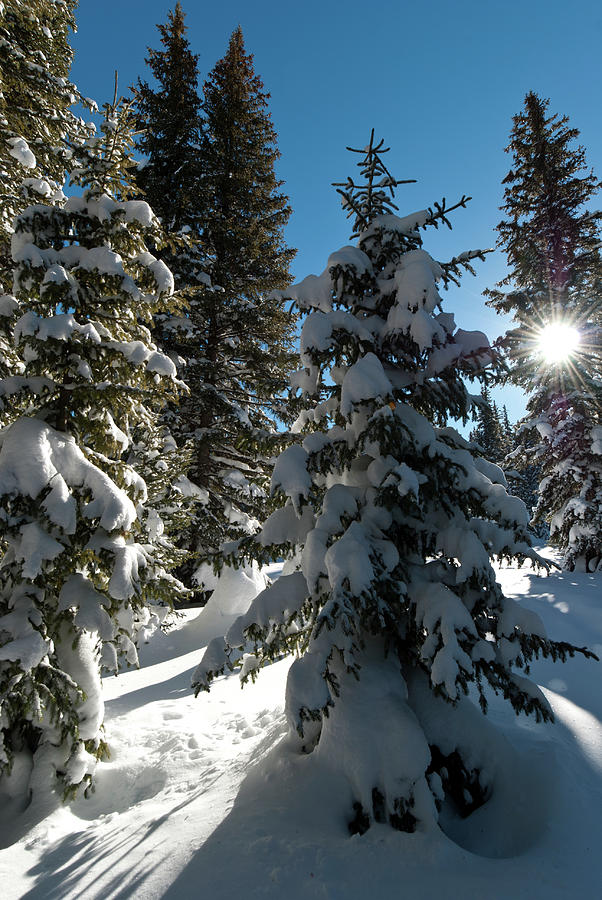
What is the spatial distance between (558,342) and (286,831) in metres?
15.0

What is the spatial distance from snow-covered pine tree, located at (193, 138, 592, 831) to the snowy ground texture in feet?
0.95

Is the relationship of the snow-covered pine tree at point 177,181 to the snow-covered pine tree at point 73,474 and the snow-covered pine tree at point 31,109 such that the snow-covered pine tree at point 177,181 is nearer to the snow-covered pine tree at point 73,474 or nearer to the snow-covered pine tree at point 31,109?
the snow-covered pine tree at point 31,109

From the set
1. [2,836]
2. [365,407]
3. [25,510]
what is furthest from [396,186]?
[2,836]

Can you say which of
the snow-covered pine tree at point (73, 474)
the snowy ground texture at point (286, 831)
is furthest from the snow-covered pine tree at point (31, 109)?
the snowy ground texture at point (286, 831)

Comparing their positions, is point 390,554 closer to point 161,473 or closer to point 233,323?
point 161,473

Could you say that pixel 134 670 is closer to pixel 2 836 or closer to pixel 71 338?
pixel 2 836

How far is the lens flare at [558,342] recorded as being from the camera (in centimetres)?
1393

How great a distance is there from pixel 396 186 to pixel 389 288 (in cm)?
157

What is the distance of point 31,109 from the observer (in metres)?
8.15

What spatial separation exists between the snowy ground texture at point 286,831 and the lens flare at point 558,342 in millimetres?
11036

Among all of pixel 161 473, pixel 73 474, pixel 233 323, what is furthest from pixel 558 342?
pixel 73 474

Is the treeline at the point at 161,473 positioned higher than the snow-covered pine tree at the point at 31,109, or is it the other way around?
the snow-covered pine tree at the point at 31,109

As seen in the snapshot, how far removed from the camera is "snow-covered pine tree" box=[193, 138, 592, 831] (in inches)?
143

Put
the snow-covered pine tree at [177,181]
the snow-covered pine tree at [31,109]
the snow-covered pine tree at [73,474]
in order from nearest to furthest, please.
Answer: the snow-covered pine tree at [73,474], the snow-covered pine tree at [31,109], the snow-covered pine tree at [177,181]
